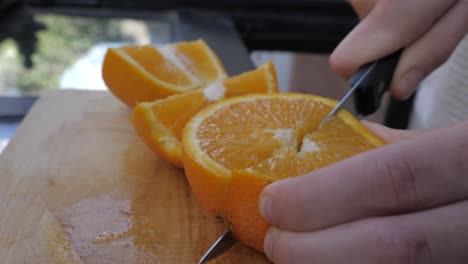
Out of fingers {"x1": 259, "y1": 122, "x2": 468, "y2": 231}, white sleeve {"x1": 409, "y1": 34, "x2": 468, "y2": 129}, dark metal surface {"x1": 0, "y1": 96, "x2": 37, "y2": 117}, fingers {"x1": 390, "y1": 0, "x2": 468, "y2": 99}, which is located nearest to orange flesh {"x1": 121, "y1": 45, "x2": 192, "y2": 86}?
dark metal surface {"x1": 0, "y1": 96, "x2": 37, "y2": 117}

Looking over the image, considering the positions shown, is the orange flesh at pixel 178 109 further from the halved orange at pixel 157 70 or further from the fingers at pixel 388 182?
the fingers at pixel 388 182

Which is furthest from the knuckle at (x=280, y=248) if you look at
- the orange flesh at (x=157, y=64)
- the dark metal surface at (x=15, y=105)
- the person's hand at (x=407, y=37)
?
the dark metal surface at (x=15, y=105)

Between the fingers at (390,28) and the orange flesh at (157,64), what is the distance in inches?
13.6

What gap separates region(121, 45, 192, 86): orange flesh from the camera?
917 mm

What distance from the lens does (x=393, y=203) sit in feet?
1.47

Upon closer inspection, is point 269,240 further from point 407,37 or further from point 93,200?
point 407,37

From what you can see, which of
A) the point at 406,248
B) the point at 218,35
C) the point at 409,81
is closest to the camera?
the point at 406,248

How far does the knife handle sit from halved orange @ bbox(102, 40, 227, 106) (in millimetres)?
324

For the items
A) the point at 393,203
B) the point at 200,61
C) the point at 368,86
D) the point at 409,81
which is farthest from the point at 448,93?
the point at 393,203

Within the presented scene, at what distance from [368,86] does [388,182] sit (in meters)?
0.30

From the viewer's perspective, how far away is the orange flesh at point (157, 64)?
3.01ft

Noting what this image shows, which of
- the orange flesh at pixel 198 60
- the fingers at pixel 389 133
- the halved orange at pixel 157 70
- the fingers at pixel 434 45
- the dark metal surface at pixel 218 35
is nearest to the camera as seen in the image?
the fingers at pixel 389 133

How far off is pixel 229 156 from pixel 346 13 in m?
1.11

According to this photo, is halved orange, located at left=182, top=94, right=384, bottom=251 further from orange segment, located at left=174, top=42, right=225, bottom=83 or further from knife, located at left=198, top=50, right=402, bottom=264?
orange segment, located at left=174, top=42, right=225, bottom=83
